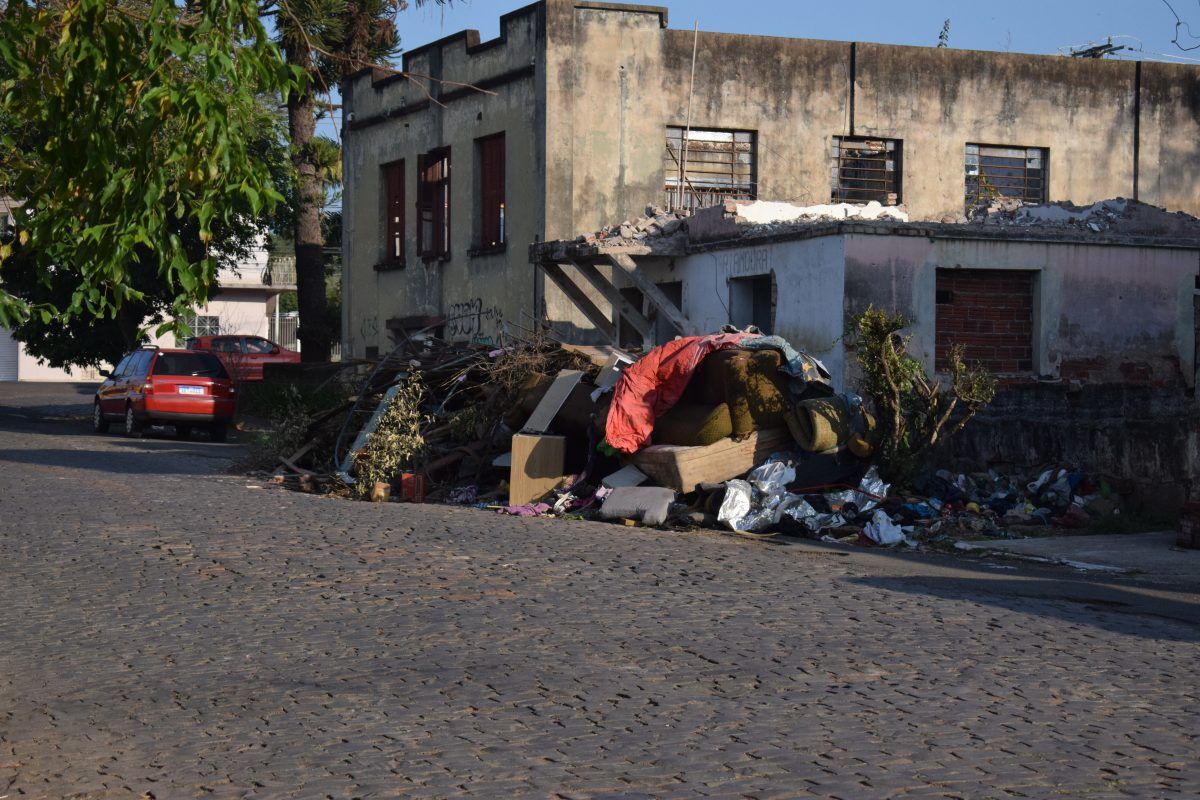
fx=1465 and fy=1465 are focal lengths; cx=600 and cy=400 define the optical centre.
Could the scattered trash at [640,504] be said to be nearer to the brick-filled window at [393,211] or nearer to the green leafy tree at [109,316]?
the brick-filled window at [393,211]

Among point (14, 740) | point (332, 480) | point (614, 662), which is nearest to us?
point (14, 740)

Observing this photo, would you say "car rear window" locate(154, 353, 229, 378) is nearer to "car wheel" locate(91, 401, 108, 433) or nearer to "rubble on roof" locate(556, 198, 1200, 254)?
"car wheel" locate(91, 401, 108, 433)

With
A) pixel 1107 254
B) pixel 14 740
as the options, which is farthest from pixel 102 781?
pixel 1107 254

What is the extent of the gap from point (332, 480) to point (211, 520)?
3.94 meters

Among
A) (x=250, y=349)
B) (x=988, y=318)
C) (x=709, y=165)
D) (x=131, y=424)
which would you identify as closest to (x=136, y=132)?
(x=988, y=318)

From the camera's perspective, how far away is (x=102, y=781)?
17.9ft

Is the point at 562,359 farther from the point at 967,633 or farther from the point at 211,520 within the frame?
the point at 967,633

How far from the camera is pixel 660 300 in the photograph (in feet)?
71.1

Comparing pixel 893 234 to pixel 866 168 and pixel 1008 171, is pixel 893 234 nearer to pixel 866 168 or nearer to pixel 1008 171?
pixel 866 168

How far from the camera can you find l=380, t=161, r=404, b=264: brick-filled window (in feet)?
102

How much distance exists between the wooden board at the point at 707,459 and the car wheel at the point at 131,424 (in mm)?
14867

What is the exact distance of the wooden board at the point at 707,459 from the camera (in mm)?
14305

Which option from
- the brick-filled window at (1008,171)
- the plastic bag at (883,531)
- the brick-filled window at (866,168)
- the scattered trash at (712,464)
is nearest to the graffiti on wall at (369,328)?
the brick-filled window at (866,168)

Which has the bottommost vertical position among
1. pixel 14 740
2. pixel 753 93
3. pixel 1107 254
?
pixel 14 740
